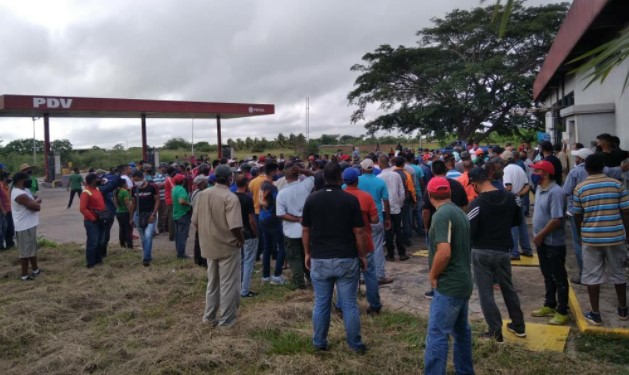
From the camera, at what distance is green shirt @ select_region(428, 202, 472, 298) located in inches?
147

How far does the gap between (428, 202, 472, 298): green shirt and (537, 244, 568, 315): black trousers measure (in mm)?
1799

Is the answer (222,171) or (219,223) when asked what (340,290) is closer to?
(219,223)

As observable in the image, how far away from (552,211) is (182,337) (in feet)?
13.8

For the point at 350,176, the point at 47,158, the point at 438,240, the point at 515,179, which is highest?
the point at 47,158

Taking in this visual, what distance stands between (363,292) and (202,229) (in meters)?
2.49

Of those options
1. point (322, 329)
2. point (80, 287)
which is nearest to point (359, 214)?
point (322, 329)

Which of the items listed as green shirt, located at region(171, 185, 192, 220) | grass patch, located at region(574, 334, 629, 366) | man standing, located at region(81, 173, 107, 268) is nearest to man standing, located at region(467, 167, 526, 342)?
grass patch, located at region(574, 334, 629, 366)

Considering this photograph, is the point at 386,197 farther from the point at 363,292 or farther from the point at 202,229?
the point at 202,229

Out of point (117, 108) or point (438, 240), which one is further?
point (117, 108)

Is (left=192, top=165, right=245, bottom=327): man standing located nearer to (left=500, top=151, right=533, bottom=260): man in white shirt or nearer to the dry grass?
the dry grass

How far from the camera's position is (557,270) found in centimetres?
508

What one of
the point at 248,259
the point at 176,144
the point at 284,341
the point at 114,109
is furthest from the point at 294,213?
the point at 176,144

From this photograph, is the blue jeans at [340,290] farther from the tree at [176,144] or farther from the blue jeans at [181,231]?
the tree at [176,144]

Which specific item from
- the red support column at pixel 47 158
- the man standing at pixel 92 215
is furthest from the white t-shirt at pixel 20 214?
the red support column at pixel 47 158
